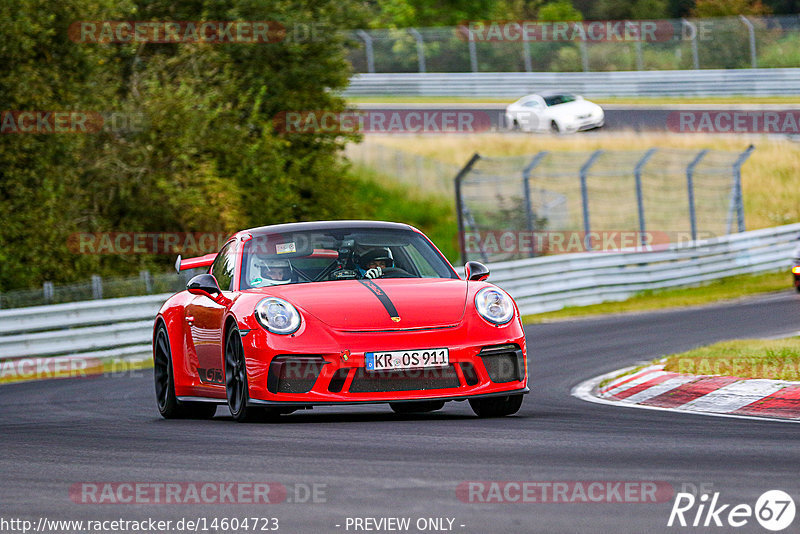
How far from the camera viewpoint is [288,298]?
8453 millimetres

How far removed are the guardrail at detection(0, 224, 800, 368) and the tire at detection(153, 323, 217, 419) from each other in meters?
7.42

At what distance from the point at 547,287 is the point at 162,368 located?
42.7 feet

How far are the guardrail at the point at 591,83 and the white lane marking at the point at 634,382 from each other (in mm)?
30719

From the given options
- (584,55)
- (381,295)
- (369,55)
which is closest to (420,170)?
(584,55)

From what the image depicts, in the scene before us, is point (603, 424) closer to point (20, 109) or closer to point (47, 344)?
point (47, 344)

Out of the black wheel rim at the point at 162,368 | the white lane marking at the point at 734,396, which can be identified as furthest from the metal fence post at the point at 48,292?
the white lane marking at the point at 734,396

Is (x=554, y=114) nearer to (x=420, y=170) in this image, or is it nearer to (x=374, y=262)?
(x=420, y=170)

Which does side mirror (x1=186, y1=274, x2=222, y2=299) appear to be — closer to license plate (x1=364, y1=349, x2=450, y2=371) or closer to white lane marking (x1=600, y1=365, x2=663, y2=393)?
license plate (x1=364, y1=349, x2=450, y2=371)

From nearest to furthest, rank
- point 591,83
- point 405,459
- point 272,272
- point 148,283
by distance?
point 405,459
point 272,272
point 148,283
point 591,83

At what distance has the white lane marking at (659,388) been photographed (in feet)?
33.4

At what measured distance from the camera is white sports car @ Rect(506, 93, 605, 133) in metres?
40.7

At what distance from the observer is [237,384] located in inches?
340

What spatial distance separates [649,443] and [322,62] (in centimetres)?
2566

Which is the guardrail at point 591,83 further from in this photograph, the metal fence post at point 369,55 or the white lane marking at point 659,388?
the white lane marking at point 659,388
